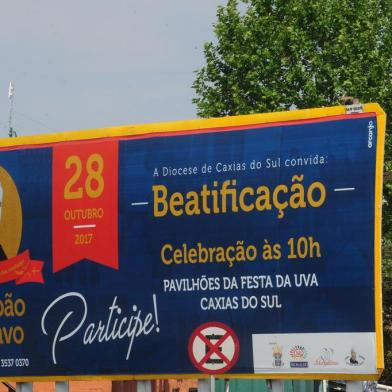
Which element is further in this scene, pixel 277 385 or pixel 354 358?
pixel 277 385

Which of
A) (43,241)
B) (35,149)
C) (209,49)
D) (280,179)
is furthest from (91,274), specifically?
(209,49)

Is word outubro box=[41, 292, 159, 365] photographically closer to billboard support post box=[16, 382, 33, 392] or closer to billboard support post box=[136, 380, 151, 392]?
billboard support post box=[136, 380, 151, 392]

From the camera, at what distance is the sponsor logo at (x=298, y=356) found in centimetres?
1184

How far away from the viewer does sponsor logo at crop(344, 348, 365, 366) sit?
1155 cm

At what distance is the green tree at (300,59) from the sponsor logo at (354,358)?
857 inches

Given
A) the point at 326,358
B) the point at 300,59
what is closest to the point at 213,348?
the point at 326,358

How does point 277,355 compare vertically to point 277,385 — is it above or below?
above

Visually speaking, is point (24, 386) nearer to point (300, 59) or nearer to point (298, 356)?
point (298, 356)

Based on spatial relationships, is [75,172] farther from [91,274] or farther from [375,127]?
[375,127]

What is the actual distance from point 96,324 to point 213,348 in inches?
59.3

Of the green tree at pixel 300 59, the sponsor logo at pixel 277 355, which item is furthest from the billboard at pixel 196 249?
the green tree at pixel 300 59

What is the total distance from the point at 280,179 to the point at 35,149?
3219 mm

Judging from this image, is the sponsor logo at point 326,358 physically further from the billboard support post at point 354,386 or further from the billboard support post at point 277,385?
the billboard support post at point 277,385

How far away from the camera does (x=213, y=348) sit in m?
12.2
